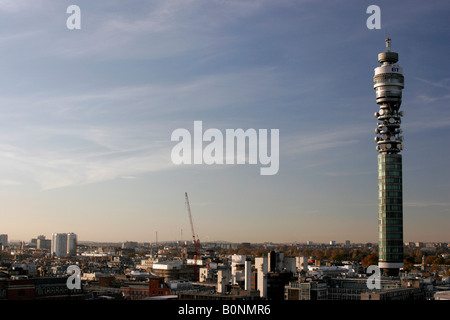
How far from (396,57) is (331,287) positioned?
49.0 meters

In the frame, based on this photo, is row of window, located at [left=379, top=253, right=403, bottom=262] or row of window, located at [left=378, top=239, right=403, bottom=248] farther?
row of window, located at [left=378, top=239, right=403, bottom=248]

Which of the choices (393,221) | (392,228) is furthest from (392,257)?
(393,221)

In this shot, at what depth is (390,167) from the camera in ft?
403

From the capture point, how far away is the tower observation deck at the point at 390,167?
121 meters

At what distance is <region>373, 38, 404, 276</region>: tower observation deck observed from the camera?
121 metres

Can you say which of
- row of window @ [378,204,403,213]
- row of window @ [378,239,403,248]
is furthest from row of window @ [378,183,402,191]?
row of window @ [378,239,403,248]

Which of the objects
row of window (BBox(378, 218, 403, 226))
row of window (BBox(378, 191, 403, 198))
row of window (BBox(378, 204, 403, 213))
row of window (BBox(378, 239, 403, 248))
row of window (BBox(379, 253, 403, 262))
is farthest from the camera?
row of window (BBox(378, 191, 403, 198))

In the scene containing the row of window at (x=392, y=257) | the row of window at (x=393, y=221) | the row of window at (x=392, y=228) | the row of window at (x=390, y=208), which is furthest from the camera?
the row of window at (x=390, y=208)

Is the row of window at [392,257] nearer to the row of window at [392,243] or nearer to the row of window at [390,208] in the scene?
the row of window at [392,243]

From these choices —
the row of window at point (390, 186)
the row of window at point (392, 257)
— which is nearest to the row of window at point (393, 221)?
the row of window at point (390, 186)

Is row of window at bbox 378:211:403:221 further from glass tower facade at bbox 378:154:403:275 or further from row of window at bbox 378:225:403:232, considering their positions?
row of window at bbox 378:225:403:232
